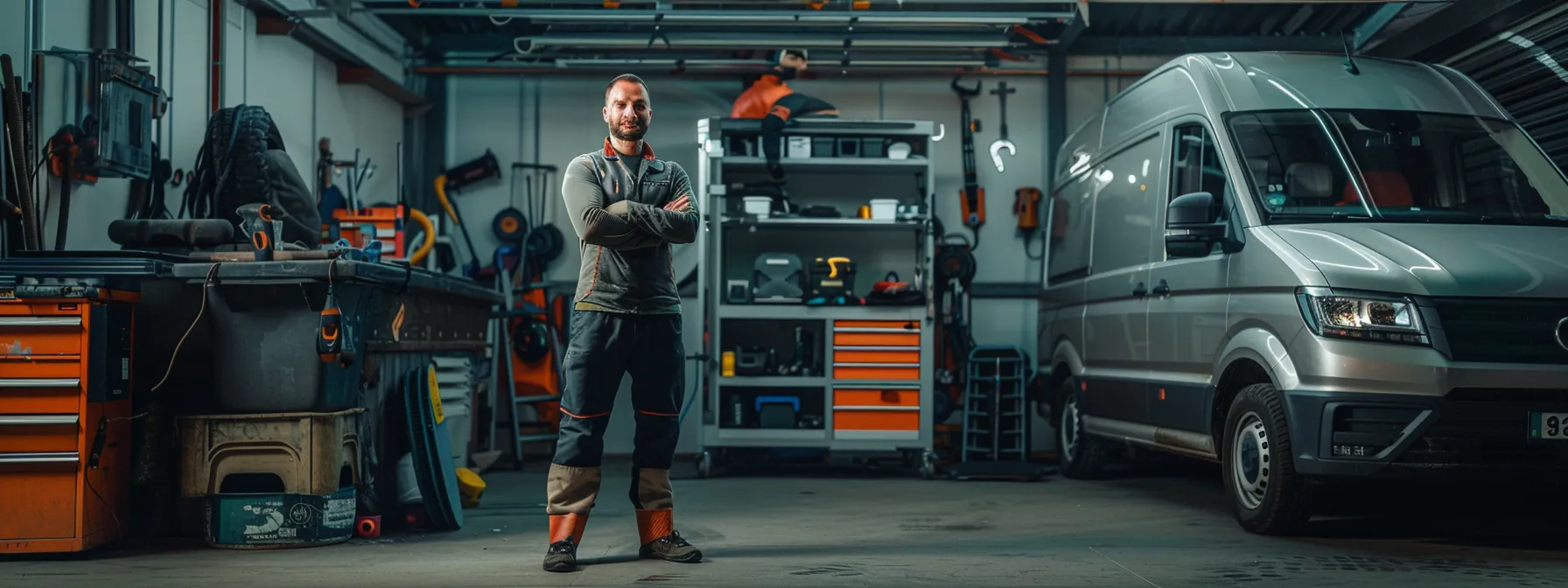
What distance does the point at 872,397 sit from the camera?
25.7 feet

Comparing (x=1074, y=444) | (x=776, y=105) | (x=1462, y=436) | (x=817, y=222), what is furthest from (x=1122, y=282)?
(x=776, y=105)

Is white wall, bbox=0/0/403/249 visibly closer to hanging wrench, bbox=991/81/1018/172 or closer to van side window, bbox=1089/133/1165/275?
hanging wrench, bbox=991/81/1018/172

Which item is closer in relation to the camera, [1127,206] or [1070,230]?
[1127,206]

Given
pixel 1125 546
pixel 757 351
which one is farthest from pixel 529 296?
pixel 1125 546

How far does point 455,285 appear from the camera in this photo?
232 inches

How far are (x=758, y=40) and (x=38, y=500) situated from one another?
17.7 ft

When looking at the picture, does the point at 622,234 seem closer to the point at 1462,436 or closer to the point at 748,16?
the point at 1462,436

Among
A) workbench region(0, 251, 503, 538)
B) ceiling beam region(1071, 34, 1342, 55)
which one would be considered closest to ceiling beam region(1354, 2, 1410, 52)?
ceiling beam region(1071, 34, 1342, 55)

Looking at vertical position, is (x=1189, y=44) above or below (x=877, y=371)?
above

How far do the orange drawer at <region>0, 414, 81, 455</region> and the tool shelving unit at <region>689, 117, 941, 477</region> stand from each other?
3970mm

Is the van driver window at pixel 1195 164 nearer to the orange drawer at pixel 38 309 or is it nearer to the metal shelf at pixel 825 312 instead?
the metal shelf at pixel 825 312

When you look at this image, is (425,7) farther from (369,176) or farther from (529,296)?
(529,296)

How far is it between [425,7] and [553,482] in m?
4.58

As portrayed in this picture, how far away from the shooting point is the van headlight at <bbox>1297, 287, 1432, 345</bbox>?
4.29m
